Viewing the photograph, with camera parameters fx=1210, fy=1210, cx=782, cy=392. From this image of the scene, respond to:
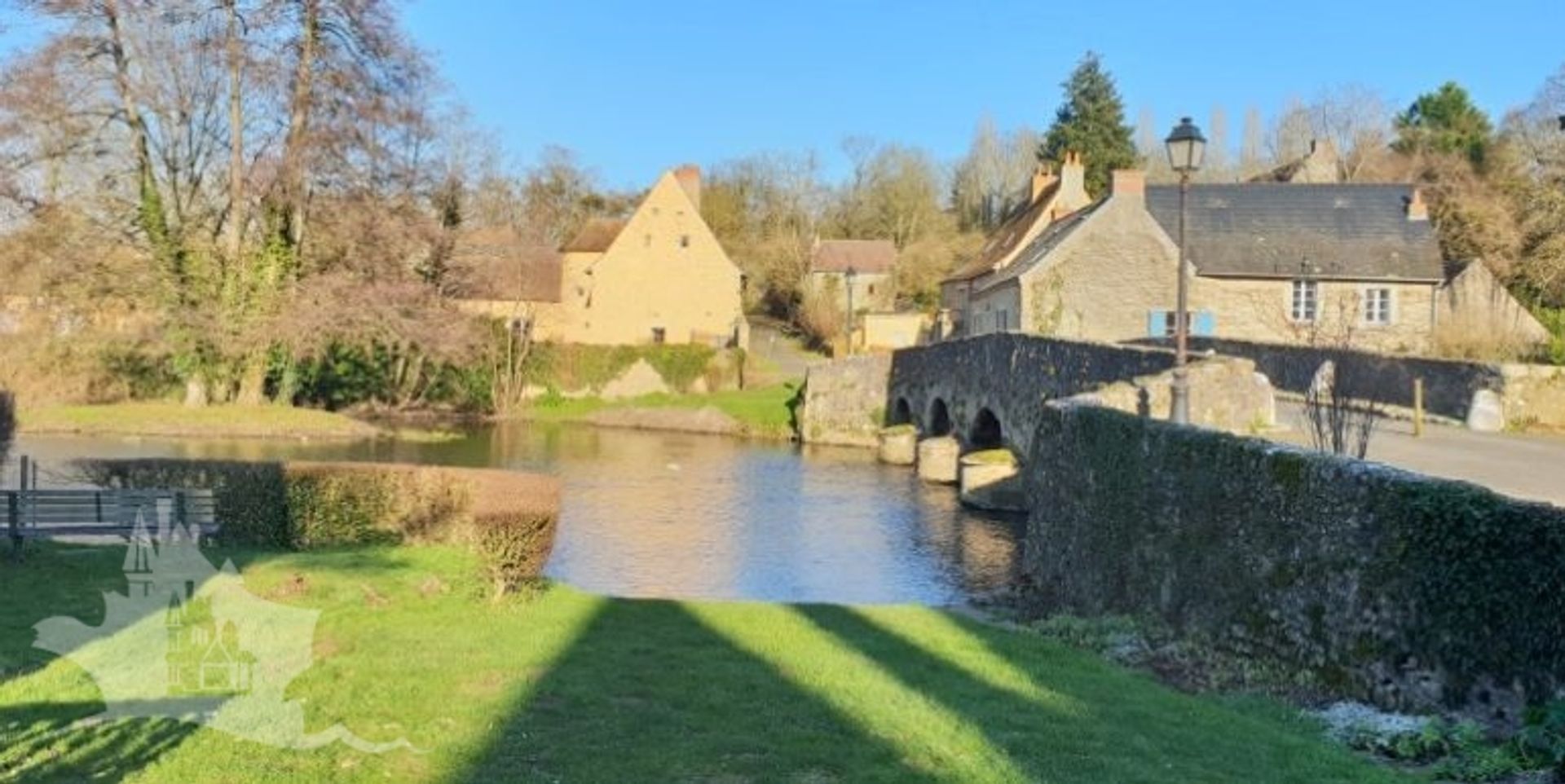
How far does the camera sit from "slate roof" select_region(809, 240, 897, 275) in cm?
6488

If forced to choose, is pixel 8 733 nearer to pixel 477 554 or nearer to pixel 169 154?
pixel 477 554

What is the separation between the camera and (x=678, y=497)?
26469mm

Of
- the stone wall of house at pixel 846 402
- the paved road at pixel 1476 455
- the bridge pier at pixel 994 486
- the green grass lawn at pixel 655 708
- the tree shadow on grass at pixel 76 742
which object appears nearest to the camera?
the tree shadow on grass at pixel 76 742

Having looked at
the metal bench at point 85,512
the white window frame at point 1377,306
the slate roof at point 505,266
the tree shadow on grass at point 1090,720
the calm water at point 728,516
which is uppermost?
the slate roof at point 505,266

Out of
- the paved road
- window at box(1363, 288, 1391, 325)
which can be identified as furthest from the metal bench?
window at box(1363, 288, 1391, 325)

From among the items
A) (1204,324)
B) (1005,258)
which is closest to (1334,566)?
(1204,324)

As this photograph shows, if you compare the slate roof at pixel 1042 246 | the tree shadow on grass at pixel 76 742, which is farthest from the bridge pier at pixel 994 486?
the tree shadow on grass at pixel 76 742

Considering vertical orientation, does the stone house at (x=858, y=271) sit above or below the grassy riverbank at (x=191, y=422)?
above

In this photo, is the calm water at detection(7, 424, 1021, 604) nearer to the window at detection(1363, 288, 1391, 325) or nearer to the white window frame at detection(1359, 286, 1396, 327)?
the white window frame at detection(1359, 286, 1396, 327)

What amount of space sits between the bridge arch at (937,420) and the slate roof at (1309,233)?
32.4 feet

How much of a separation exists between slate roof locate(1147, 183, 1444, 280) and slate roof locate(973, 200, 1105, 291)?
3.35 metres

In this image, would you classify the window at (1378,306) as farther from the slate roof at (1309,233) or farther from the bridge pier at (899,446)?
the bridge pier at (899,446)

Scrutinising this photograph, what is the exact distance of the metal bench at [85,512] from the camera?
43.1 feet

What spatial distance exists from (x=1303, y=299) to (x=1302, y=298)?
58 mm
